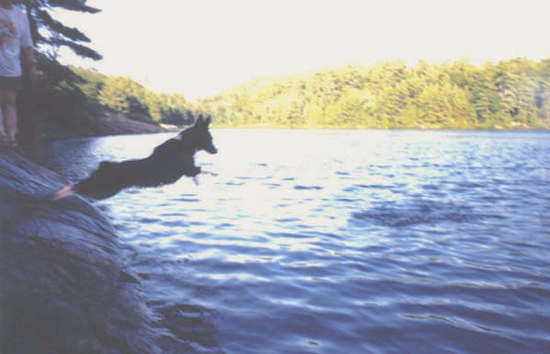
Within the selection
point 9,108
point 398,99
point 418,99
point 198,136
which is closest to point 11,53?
point 9,108

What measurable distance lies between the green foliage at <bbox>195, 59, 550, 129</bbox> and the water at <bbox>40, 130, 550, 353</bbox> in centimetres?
10734

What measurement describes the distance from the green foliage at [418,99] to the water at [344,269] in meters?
107

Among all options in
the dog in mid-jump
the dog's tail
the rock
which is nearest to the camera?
the rock

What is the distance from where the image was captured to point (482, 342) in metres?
3.68

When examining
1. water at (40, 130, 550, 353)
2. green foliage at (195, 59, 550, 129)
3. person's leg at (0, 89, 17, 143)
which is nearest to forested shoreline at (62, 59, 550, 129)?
green foliage at (195, 59, 550, 129)

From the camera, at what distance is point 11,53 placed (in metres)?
5.68

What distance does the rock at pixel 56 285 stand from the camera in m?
2.65

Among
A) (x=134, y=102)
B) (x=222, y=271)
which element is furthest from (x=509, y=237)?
(x=134, y=102)

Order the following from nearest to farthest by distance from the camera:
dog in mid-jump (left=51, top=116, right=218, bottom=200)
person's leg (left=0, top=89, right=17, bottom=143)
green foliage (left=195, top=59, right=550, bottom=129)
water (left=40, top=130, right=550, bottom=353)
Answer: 1. water (left=40, top=130, right=550, bottom=353)
2. dog in mid-jump (left=51, top=116, right=218, bottom=200)
3. person's leg (left=0, top=89, right=17, bottom=143)
4. green foliage (left=195, top=59, right=550, bottom=129)

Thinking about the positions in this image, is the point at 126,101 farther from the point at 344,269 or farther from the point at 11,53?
the point at 344,269

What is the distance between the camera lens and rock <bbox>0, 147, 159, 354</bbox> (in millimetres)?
2650

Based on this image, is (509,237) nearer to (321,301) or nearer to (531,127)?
(321,301)

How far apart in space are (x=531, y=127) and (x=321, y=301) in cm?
11922

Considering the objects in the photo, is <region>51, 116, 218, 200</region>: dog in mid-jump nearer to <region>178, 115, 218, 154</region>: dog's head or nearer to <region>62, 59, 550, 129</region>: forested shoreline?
<region>178, 115, 218, 154</region>: dog's head
